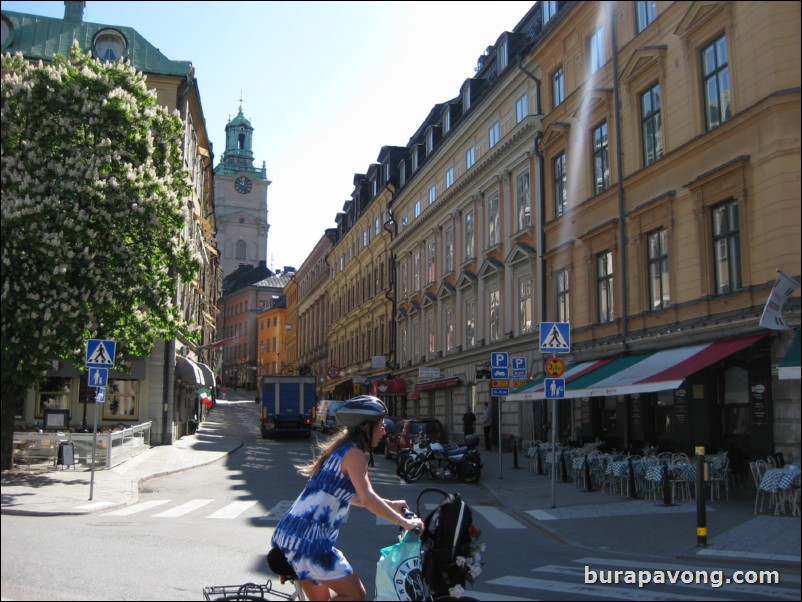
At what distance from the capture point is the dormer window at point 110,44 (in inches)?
995

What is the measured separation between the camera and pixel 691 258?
16.9 metres

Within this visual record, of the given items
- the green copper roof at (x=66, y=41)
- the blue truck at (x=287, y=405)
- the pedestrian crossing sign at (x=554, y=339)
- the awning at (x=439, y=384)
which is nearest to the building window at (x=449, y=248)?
the awning at (x=439, y=384)

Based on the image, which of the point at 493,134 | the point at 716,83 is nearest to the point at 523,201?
the point at 493,134

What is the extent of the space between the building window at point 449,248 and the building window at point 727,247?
21.5 metres

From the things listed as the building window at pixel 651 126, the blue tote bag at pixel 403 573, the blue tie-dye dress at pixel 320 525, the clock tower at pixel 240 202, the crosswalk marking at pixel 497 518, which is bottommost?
the crosswalk marking at pixel 497 518

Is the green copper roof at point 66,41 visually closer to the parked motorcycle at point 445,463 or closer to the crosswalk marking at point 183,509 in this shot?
the crosswalk marking at point 183,509

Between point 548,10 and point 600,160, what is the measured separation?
818cm

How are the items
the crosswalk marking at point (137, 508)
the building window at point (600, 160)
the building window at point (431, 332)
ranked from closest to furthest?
the crosswalk marking at point (137, 508) < the building window at point (600, 160) < the building window at point (431, 332)

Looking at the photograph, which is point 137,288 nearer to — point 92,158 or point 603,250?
point 92,158

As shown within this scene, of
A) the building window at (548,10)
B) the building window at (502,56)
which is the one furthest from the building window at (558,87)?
the building window at (502,56)

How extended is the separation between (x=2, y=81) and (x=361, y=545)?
6.81 metres

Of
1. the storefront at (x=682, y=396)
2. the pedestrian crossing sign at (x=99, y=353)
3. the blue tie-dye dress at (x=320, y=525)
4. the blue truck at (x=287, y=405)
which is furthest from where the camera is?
the blue truck at (x=287, y=405)

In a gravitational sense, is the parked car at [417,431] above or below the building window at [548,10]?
below

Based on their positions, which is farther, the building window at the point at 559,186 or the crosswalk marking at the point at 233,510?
the building window at the point at 559,186
